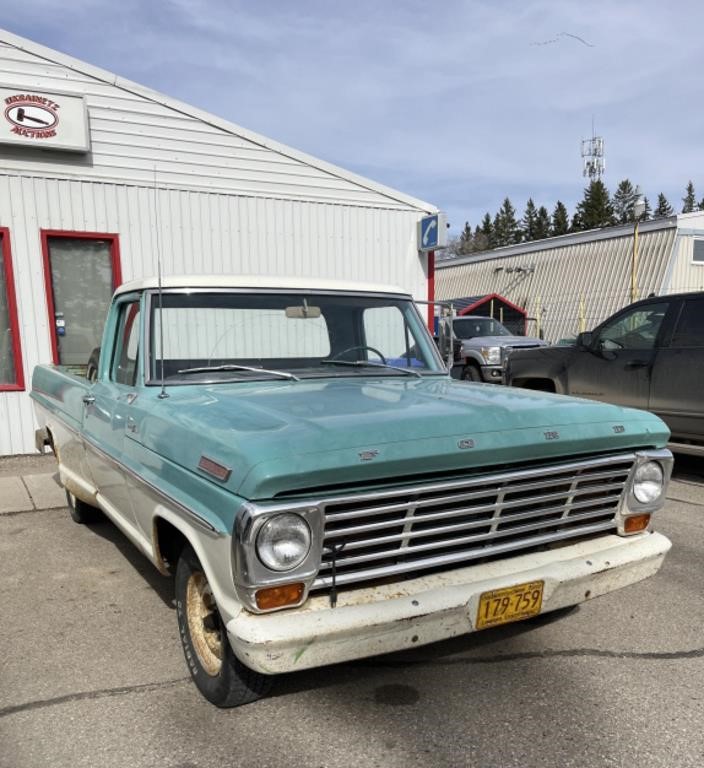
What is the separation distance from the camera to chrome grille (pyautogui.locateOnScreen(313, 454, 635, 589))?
220 cm

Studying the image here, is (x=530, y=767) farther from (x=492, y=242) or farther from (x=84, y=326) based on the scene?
(x=492, y=242)

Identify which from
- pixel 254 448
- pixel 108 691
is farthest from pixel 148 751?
pixel 254 448

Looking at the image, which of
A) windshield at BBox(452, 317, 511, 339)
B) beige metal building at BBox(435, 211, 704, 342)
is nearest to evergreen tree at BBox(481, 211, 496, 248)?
beige metal building at BBox(435, 211, 704, 342)

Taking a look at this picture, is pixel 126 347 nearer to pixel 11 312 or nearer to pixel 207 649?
pixel 207 649

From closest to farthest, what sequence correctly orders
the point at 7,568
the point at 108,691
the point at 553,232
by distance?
1. the point at 108,691
2. the point at 7,568
3. the point at 553,232

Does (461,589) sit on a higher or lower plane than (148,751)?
higher

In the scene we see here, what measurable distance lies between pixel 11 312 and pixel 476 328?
10523 millimetres

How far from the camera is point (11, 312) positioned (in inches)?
295

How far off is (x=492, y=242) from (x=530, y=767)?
305ft

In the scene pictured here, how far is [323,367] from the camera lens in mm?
3688

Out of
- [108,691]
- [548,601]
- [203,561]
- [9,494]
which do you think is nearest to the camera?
[203,561]

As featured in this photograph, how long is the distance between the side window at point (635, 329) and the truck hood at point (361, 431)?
414 centimetres

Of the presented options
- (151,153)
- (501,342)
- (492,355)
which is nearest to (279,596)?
(151,153)

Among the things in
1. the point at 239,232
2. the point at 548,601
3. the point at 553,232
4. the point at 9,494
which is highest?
the point at 553,232
